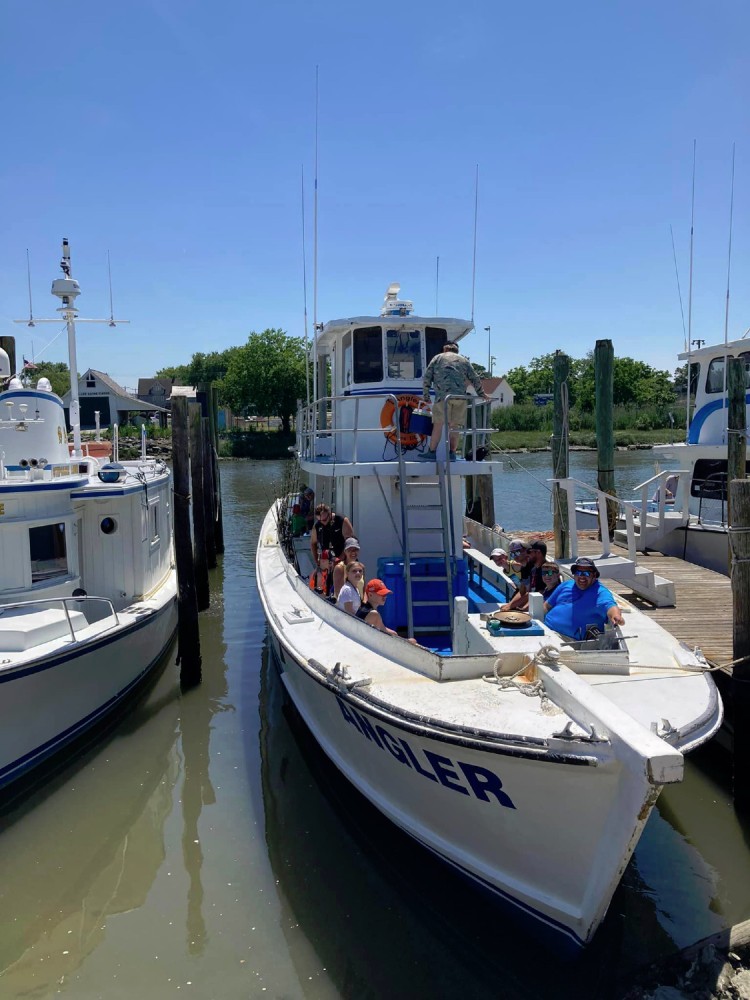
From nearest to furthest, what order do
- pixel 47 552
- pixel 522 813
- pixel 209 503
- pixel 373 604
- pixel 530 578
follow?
pixel 522 813 → pixel 373 604 → pixel 530 578 → pixel 47 552 → pixel 209 503

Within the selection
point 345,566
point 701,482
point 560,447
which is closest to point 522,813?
point 345,566

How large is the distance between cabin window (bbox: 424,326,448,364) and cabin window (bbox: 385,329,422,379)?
98mm

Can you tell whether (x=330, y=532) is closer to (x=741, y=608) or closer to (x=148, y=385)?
(x=741, y=608)

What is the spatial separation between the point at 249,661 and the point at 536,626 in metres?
6.77

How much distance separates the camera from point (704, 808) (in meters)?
6.84

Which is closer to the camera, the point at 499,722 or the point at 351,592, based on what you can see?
the point at 499,722

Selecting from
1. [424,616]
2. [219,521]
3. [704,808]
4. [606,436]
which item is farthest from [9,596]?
[219,521]

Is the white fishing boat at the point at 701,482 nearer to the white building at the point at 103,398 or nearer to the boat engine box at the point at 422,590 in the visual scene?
the boat engine box at the point at 422,590

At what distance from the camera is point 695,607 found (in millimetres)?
9148

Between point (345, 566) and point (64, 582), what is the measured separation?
3.78 m

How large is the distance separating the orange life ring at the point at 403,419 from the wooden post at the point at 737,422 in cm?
524

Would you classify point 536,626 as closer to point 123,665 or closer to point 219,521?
point 123,665

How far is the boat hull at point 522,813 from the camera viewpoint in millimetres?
4105

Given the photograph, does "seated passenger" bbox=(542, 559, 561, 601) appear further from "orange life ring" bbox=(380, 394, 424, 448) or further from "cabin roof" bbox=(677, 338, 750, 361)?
"cabin roof" bbox=(677, 338, 750, 361)
